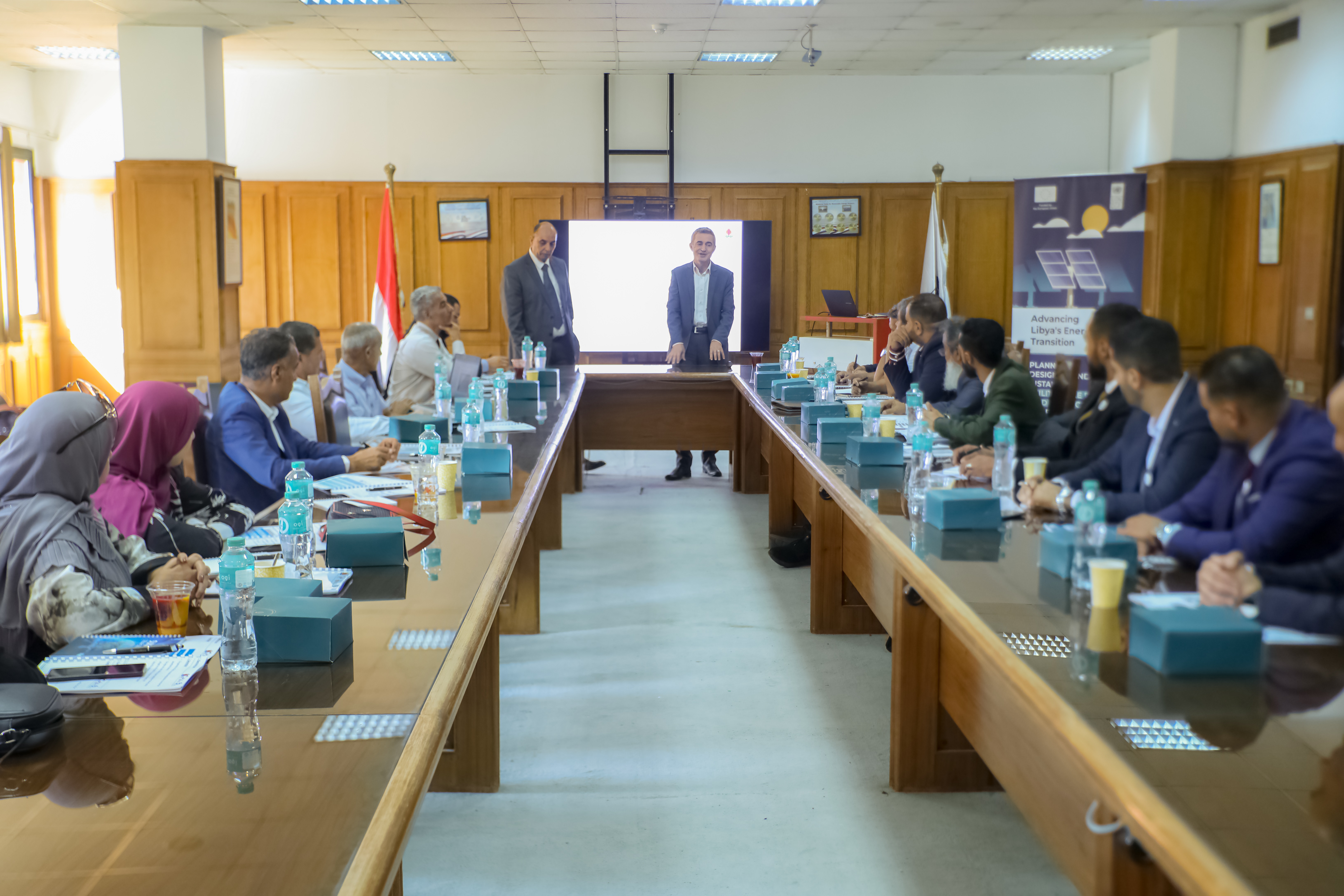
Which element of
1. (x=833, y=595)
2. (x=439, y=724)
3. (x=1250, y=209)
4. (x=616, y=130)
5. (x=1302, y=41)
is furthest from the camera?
(x=616, y=130)

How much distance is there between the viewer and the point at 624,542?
571 centimetres

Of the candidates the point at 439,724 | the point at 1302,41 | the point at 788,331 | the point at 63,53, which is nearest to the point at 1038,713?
the point at 439,724

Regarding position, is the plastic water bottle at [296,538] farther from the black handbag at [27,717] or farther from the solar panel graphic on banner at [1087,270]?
the solar panel graphic on banner at [1087,270]

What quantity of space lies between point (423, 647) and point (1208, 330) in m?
8.74

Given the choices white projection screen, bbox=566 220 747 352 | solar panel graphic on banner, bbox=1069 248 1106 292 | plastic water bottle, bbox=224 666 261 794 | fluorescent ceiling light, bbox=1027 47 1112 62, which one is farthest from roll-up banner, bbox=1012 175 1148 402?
plastic water bottle, bbox=224 666 261 794

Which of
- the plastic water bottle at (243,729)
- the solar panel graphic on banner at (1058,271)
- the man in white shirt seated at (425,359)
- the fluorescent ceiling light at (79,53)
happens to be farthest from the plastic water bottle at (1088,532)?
the fluorescent ceiling light at (79,53)

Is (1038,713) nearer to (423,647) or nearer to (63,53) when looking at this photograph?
(423,647)

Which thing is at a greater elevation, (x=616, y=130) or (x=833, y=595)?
(x=616, y=130)

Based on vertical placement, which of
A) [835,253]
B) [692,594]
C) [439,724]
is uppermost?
[835,253]

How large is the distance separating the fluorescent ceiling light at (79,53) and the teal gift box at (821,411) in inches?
283

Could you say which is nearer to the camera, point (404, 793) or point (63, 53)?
point (404, 793)

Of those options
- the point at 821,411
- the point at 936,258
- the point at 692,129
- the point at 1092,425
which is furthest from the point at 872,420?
the point at 692,129

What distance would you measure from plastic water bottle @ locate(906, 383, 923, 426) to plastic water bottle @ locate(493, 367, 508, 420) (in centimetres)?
170

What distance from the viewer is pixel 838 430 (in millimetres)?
4133
